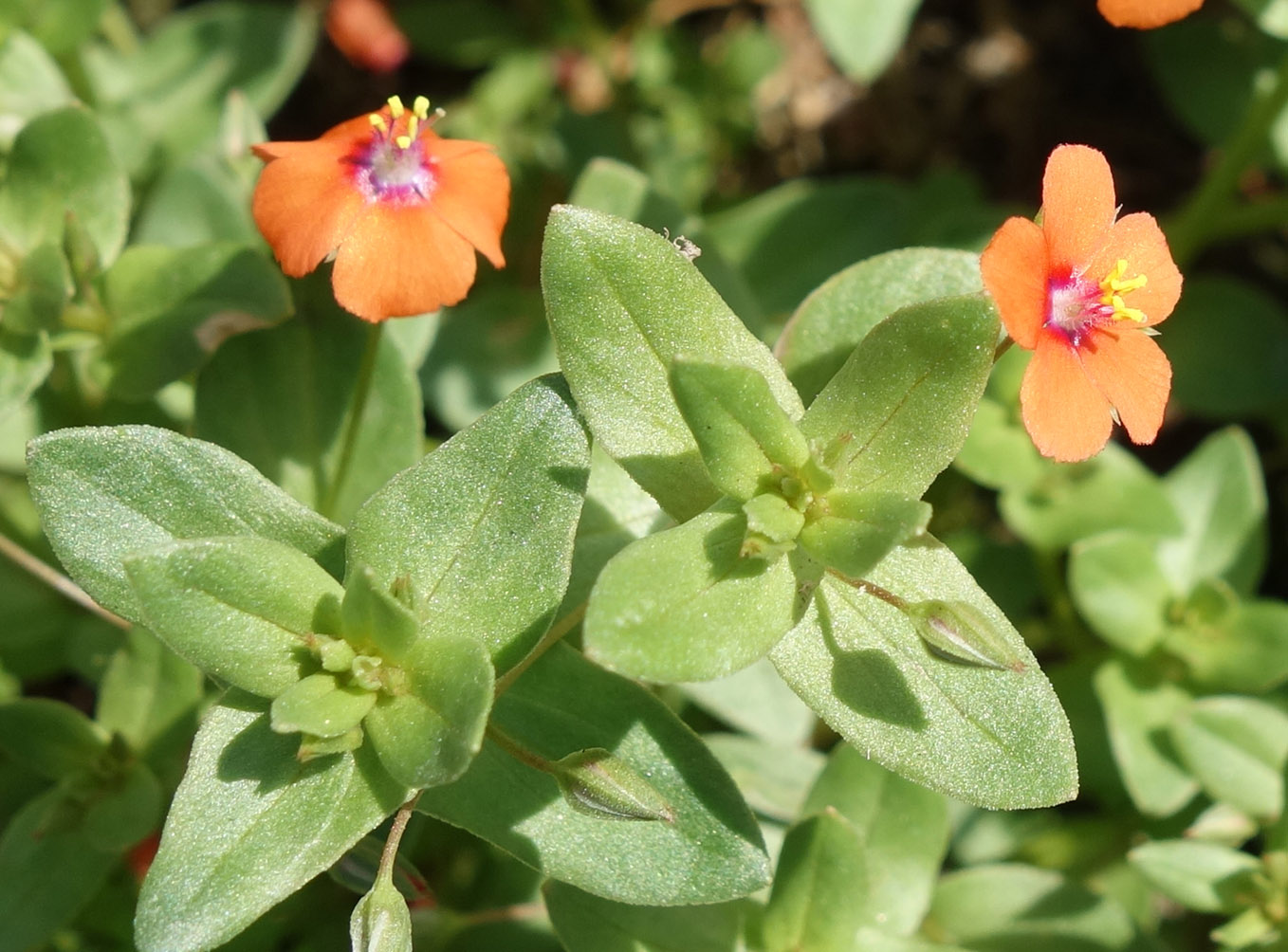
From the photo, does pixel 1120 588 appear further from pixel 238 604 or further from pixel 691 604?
pixel 238 604

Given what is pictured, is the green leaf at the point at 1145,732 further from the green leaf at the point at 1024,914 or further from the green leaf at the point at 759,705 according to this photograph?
the green leaf at the point at 759,705

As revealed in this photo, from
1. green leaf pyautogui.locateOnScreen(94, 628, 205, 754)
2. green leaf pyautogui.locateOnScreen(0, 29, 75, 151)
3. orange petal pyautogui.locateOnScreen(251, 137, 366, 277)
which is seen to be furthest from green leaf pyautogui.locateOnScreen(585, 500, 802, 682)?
green leaf pyautogui.locateOnScreen(0, 29, 75, 151)

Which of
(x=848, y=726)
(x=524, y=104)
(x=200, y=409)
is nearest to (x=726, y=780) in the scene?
(x=848, y=726)

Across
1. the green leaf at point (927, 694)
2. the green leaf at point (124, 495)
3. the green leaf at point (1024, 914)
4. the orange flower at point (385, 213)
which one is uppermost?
the orange flower at point (385, 213)

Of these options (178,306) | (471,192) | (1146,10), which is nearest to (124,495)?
(178,306)

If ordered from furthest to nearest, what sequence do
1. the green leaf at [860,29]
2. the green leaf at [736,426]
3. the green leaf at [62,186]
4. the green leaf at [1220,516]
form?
the green leaf at [860,29]
the green leaf at [1220,516]
the green leaf at [62,186]
the green leaf at [736,426]

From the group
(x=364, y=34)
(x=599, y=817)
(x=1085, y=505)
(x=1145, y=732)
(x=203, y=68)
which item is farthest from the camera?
(x=364, y=34)

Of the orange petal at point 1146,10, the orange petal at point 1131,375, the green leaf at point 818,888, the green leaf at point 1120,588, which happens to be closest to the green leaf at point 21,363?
the green leaf at point 818,888
